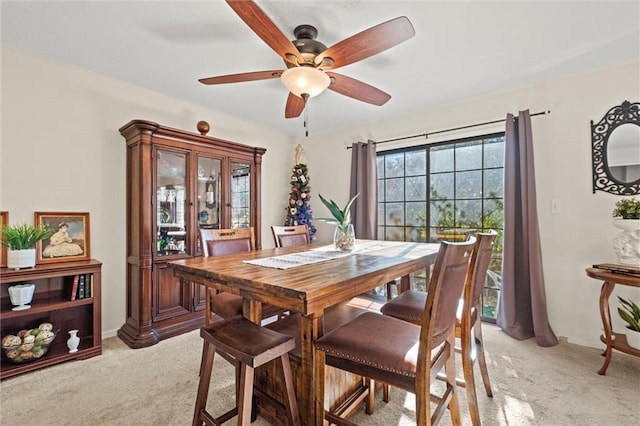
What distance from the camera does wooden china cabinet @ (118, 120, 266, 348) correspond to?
2584 mm

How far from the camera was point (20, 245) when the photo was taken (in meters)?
2.10

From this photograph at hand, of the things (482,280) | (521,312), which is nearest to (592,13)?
(482,280)

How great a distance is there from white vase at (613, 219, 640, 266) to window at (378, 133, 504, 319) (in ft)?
3.02

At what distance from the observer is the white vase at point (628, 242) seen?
2.11 meters

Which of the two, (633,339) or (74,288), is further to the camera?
(74,288)

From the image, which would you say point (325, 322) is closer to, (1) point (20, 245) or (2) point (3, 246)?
(1) point (20, 245)

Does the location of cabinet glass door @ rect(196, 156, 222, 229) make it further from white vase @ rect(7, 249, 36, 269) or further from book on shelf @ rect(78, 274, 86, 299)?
white vase @ rect(7, 249, 36, 269)

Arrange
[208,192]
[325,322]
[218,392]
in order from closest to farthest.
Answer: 1. [325,322]
2. [218,392]
3. [208,192]

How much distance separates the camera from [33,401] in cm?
176

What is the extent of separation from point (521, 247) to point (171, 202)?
3.38 m

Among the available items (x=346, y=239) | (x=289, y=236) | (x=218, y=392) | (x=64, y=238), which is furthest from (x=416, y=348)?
(x=64, y=238)

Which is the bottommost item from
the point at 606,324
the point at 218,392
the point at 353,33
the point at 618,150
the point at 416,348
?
the point at 218,392

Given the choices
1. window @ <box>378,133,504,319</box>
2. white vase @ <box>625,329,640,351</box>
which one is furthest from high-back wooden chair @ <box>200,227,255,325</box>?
white vase @ <box>625,329,640,351</box>

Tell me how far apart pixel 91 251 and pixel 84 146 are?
3.10 feet
